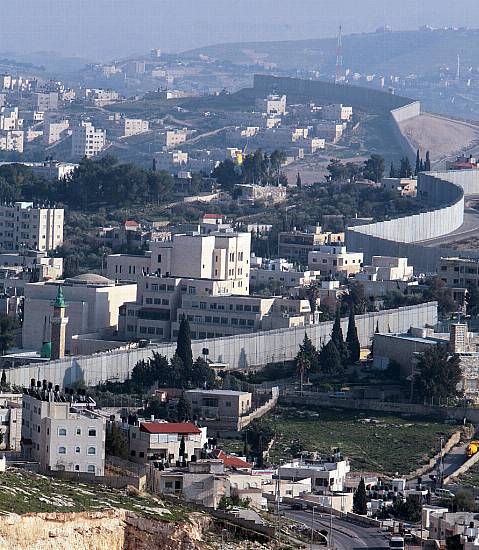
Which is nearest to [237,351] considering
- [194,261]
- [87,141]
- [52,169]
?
[194,261]

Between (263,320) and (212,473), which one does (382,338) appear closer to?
(263,320)

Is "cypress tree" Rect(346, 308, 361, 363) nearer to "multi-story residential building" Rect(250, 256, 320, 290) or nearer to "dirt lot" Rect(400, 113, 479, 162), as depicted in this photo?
"multi-story residential building" Rect(250, 256, 320, 290)

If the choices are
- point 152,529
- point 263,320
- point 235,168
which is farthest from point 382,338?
point 235,168

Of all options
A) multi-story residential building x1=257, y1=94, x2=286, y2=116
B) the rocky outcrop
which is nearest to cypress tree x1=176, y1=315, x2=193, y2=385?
the rocky outcrop

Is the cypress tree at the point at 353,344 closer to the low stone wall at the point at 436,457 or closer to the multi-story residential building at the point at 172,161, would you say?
the low stone wall at the point at 436,457

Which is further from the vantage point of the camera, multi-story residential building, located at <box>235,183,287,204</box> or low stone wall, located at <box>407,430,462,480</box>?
multi-story residential building, located at <box>235,183,287,204</box>

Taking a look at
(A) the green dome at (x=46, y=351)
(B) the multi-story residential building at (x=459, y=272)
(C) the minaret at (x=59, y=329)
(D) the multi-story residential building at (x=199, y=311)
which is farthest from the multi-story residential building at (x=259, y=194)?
(C) the minaret at (x=59, y=329)
